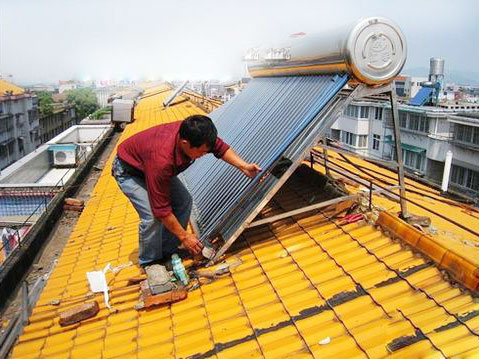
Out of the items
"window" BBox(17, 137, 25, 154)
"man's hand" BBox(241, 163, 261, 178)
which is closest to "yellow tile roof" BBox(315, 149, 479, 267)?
"man's hand" BBox(241, 163, 261, 178)

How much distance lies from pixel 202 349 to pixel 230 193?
163 cm

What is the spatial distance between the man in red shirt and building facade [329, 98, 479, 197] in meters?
19.8

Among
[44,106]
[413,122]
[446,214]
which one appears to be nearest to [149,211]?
[446,214]

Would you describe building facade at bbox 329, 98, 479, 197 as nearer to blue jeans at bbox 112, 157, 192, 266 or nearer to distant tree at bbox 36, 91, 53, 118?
blue jeans at bbox 112, 157, 192, 266

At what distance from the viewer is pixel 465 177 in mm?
28953

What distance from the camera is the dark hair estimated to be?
3.20 meters

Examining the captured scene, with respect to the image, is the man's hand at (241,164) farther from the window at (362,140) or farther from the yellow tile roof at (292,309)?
the window at (362,140)

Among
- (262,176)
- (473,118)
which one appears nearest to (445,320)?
(262,176)

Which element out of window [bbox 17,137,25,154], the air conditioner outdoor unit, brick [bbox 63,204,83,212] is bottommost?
window [bbox 17,137,25,154]

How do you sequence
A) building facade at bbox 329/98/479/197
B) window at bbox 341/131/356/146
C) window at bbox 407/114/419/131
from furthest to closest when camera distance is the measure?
window at bbox 341/131/356/146
window at bbox 407/114/419/131
building facade at bbox 329/98/479/197

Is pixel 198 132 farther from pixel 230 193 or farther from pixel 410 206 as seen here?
pixel 410 206

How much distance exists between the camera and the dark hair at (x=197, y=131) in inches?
126

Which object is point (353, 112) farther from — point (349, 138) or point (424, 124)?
point (424, 124)

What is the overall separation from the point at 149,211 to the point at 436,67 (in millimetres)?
40804
